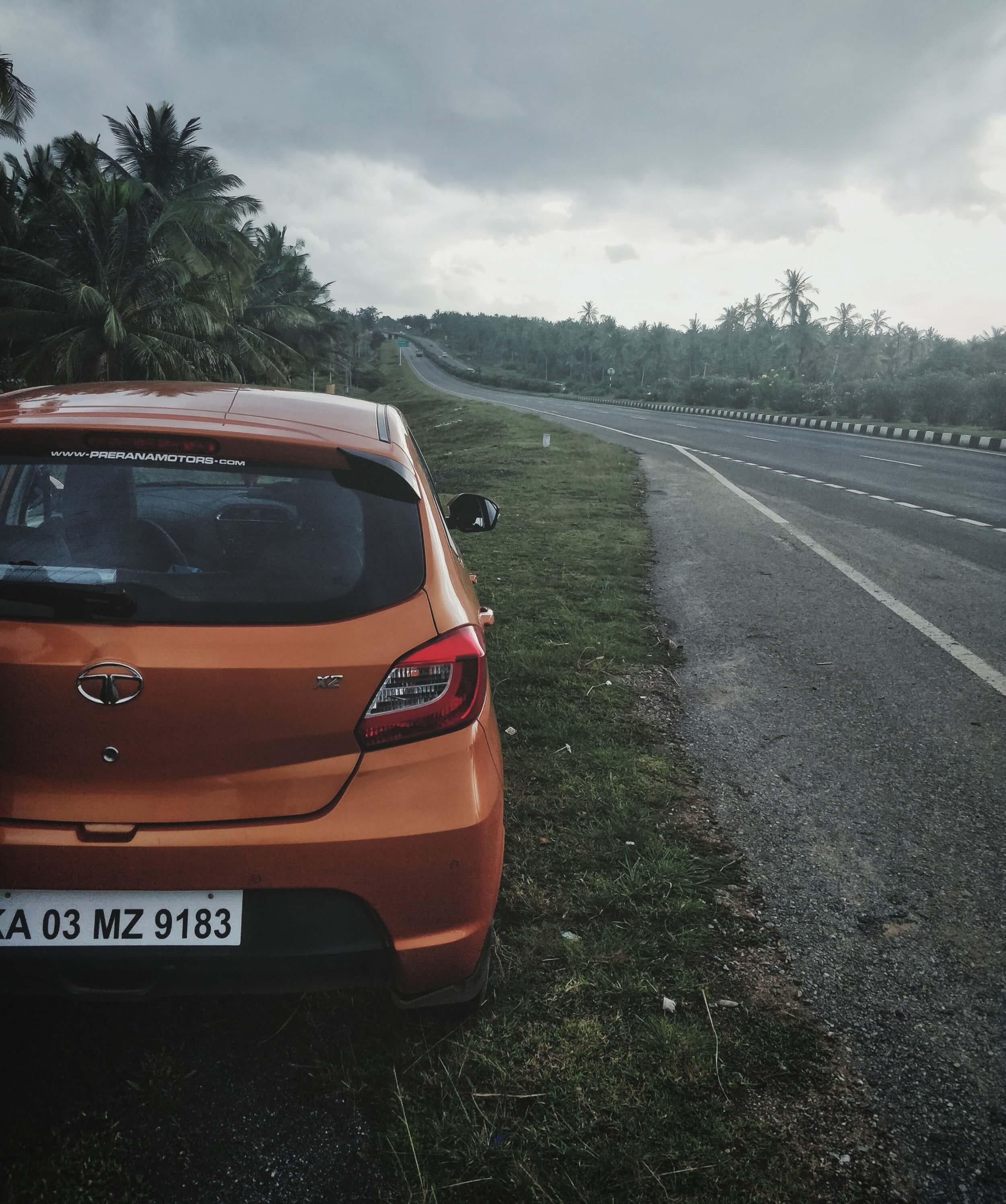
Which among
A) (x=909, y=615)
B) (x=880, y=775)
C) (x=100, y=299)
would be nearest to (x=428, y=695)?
(x=880, y=775)

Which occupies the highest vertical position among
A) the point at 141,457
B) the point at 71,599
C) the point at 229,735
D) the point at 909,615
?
the point at 141,457

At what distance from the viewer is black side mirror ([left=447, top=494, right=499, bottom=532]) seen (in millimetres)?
3547

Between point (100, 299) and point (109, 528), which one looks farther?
point (100, 299)

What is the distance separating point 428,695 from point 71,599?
2.56ft

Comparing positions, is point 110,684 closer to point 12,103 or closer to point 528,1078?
point 528,1078

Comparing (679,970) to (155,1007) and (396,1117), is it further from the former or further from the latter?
(155,1007)

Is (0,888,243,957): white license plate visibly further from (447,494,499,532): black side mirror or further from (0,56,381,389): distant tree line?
(0,56,381,389): distant tree line

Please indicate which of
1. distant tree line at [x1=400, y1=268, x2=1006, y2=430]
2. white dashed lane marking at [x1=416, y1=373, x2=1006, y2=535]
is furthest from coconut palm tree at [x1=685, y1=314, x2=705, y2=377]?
white dashed lane marking at [x1=416, y1=373, x2=1006, y2=535]

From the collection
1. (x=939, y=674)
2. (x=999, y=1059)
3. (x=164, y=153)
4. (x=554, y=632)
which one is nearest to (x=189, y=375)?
(x=164, y=153)

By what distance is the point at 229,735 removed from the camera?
176 cm

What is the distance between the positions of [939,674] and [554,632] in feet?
7.67

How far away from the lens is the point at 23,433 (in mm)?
1870

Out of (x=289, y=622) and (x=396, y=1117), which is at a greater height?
(x=289, y=622)

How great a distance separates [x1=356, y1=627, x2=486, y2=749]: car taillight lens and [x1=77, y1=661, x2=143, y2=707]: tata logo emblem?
0.47 m
